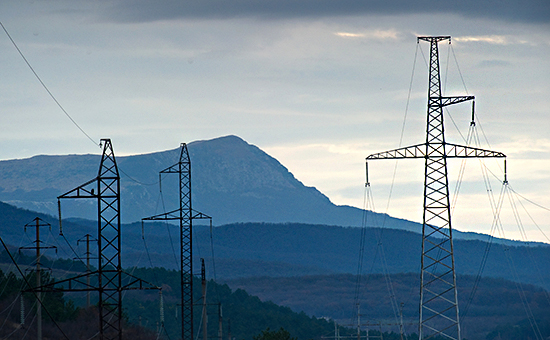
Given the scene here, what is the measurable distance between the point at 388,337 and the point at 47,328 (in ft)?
313

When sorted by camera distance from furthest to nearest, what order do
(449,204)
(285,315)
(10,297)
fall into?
1. (285,315)
2. (10,297)
3. (449,204)

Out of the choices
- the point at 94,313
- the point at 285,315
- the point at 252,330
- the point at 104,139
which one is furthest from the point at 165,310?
the point at 104,139

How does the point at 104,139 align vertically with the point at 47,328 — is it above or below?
above

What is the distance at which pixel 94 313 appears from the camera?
104m

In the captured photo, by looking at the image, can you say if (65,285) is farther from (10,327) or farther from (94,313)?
(10,327)

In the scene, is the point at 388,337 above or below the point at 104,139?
below

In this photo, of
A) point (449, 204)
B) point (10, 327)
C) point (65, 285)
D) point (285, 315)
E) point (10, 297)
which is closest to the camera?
point (449, 204)

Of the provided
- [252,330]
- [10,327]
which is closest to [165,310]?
[252,330]

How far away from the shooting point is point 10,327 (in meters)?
89.6

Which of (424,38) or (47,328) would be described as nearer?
(424,38)

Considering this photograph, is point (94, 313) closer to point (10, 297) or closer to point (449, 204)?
point (10, 297)

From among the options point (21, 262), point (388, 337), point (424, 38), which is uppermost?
point (424, 38)

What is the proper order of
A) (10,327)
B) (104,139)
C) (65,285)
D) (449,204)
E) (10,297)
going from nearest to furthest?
(104,139)
(449,204)
(10,327)
(10,297)
(65,285)

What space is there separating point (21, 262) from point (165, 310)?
27.6 m
